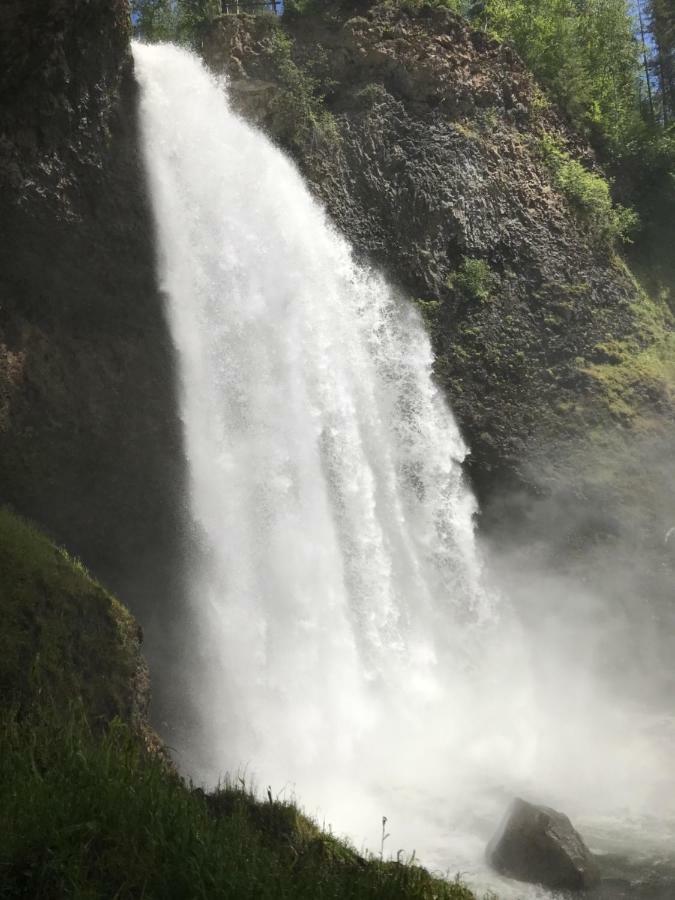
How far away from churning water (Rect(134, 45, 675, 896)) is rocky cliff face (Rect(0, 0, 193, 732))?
0.55 metres

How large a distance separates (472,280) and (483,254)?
1.01m

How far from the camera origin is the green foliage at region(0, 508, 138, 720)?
8195 mm

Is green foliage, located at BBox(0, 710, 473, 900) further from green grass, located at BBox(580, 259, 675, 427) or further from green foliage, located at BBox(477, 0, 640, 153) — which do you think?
green foliage, located at BBox(477, 0, 640, 153)

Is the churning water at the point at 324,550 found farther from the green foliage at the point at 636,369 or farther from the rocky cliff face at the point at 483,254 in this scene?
the green foliage at the point at 636,369

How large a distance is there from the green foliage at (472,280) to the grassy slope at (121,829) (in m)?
15.3

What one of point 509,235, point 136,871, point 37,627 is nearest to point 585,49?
point 509,235

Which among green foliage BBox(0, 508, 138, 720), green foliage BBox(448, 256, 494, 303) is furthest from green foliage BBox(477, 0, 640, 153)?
green foliage BBox(0, 508, 138, 720)

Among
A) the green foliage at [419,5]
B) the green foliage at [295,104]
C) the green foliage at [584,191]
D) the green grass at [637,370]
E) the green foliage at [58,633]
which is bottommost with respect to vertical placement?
the green foliage at [58,633]

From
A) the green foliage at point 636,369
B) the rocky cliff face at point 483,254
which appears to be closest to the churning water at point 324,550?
the rocky cliff face at point 483,254

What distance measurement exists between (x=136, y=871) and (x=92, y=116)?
41.1ft

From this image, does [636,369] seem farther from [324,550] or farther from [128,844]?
[128,844]

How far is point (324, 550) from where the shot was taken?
15219mm

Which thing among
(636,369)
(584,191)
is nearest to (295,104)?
(584,191)

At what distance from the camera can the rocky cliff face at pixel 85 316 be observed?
12492mm
